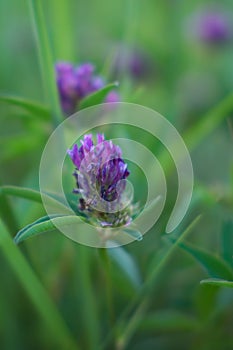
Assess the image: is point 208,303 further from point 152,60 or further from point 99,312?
point 152,60

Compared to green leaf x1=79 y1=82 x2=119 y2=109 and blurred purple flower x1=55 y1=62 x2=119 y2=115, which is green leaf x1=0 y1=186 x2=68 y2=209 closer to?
green leaf x1=79 y1=82 x2=119 y2=109

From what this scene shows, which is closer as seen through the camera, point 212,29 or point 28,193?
point 28,193

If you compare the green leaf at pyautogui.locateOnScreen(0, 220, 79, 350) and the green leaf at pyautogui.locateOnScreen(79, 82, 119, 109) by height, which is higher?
the green leaf at pyautogui.locateOnScreen(79, 82, 119, 109)

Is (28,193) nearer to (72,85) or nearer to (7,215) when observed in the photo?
(7,215)

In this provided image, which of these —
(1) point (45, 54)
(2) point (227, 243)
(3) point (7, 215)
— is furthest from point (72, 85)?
(2) point (227, 243)

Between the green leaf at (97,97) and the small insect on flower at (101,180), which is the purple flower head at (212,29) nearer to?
the green leaf at (97,97)

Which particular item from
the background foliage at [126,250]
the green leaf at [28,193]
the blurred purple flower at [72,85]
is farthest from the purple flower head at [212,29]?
the green leaf at [28,193]

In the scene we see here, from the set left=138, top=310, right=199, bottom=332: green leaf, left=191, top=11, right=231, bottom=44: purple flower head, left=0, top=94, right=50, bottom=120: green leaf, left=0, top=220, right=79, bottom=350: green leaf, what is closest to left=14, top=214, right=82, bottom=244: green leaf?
left=0, top=220, right=79, bottom=350: green leaf
